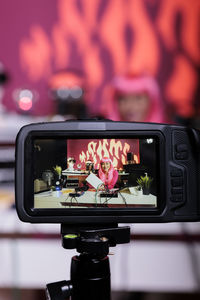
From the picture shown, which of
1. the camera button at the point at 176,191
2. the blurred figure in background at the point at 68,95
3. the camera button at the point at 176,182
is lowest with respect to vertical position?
the camera button at the point at 176,191

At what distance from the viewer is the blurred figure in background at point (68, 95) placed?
191 cm

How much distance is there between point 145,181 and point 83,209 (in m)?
0.11

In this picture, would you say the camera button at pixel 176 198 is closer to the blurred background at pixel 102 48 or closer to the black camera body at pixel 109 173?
the black camera body at pixel 109 173

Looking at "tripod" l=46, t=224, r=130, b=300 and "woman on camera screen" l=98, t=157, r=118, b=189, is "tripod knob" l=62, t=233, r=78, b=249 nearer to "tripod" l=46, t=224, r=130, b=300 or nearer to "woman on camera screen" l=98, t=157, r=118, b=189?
"tripod" l=46, t=224, r=130, b=300

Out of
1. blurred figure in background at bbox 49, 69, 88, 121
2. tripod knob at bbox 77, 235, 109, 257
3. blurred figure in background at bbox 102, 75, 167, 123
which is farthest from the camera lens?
blurred figure in background at bbox 102, 75, 167, 123

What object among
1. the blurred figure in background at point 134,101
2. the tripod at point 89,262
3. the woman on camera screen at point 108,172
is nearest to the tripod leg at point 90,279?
the tripod at point 89,262

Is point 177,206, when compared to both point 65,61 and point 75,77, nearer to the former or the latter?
point 75,77

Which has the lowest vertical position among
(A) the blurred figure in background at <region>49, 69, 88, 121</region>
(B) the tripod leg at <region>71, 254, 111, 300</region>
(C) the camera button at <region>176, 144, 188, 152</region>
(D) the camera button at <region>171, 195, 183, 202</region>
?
(B) the tripod leg at <region>71, 254, 111, 300</region>

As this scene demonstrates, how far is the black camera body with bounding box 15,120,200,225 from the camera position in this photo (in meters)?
0.57

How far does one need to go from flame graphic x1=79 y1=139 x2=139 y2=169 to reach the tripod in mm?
108

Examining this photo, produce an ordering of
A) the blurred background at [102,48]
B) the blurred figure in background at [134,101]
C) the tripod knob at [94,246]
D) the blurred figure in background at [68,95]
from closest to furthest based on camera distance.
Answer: the tripod knob at [94,246], the blurred figure in background at [68,95], the blurred figure in background at [134,101], the blurred background at [102,48]

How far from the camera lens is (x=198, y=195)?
0.60 m

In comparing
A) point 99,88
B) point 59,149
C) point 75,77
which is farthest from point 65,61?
→ point 59,149

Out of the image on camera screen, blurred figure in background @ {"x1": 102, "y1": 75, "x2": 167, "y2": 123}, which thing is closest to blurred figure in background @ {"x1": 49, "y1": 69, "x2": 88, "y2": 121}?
blurred figure in background @ {"x1": 102, "y1": 75, "x2": 167, "y2": 123}
